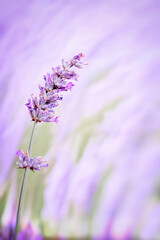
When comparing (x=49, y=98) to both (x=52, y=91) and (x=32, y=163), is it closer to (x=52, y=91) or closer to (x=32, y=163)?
(x=52, y=91)

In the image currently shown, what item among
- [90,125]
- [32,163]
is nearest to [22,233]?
[32,163]

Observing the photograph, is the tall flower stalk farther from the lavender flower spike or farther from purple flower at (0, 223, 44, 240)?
purple flower at (0, 223, 44, 240)

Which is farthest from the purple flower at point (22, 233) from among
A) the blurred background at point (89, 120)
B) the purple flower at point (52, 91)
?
the purple flower at point (52, 91)

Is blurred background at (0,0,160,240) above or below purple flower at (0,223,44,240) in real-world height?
above

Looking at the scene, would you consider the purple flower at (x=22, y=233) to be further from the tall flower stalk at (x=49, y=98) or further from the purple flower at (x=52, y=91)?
the purple flower at (x=52, y=91)

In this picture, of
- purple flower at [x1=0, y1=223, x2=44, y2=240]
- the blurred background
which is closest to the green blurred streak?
the blurred background

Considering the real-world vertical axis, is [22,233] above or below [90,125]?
below
